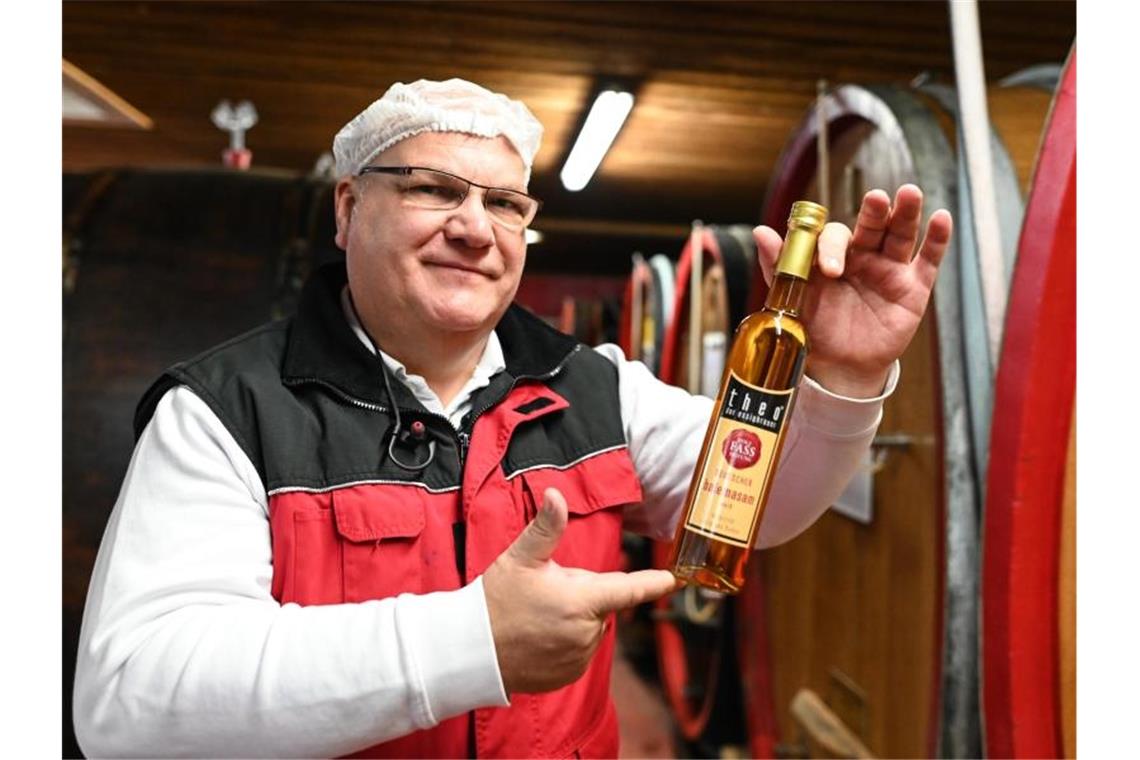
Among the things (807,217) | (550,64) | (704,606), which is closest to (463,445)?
(807,217)

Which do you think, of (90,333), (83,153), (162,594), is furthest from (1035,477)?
(83,153)

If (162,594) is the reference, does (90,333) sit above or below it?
above

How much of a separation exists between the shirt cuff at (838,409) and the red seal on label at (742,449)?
0.17m

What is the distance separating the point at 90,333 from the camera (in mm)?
1062

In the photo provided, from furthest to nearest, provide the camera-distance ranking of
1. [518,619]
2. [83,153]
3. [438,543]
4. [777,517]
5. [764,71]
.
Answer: [764,71], [83,153], [777,517], [438,543], [518,619]

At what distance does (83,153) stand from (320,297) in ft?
2.13

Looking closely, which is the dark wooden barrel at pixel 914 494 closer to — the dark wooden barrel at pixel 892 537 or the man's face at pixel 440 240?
the dark wooden barrel at pixel 892 537

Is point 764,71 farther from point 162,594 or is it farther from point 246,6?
point 162,594

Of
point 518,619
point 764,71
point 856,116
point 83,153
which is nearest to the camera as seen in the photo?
point 518,619

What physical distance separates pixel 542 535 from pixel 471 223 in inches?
9.6

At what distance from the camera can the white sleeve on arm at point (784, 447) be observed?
0.84m

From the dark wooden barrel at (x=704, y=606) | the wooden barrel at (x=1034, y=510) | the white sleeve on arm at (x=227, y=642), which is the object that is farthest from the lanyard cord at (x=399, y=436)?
the dark wooden barrel at (x=704, y=606)

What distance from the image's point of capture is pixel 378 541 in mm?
778

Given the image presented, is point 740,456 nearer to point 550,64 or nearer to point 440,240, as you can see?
point 440,240
